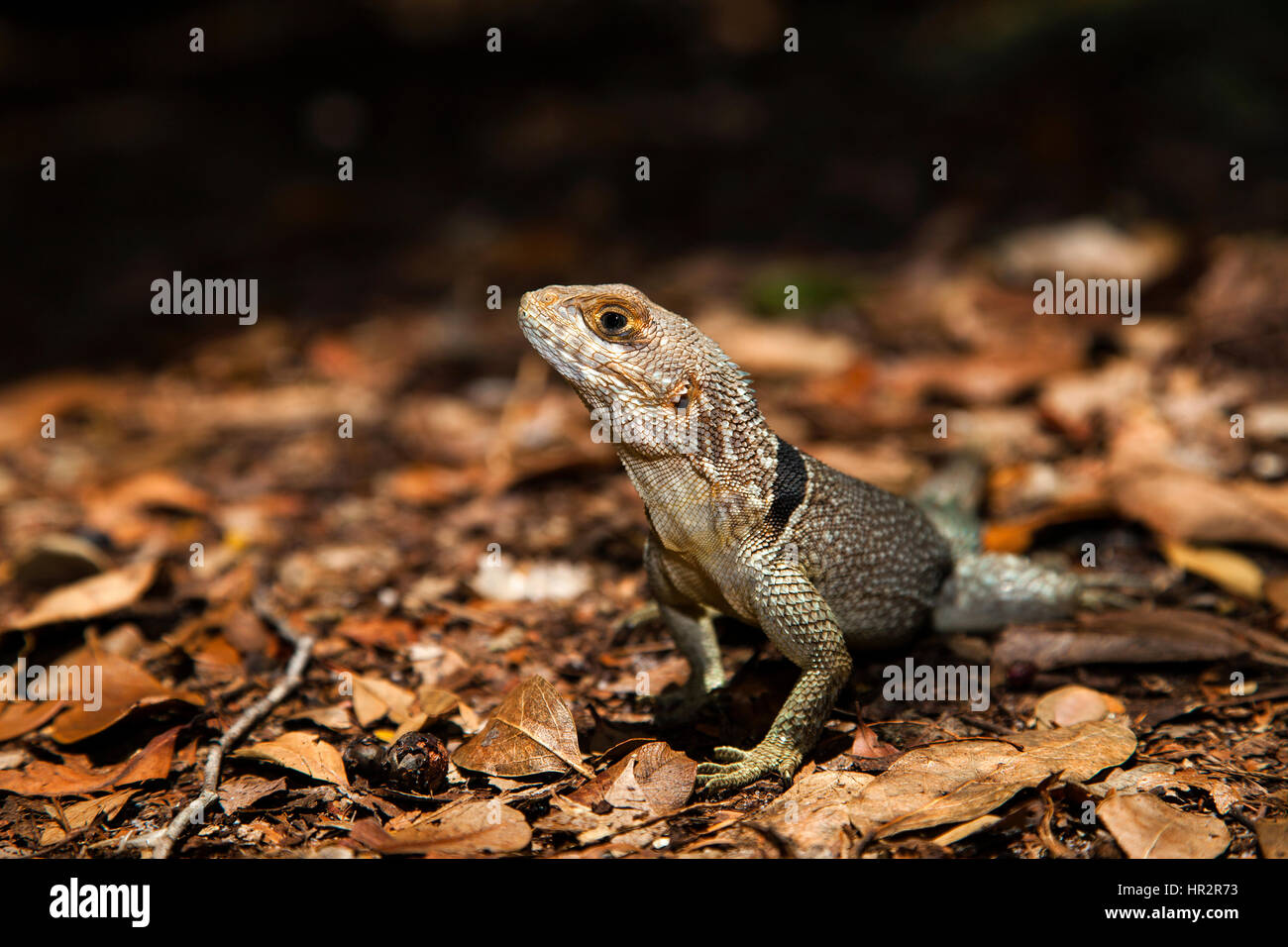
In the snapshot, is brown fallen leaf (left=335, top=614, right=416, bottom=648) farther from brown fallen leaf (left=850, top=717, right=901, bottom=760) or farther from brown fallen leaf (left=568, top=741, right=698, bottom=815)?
brown fallen leaf (left=850, top=717, right=901, bottom=760)

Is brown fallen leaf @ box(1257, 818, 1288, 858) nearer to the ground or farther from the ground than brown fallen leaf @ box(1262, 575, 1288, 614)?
nearer to the ground

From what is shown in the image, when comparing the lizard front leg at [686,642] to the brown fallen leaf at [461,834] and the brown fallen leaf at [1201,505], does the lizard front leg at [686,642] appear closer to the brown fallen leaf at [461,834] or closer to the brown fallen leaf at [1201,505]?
the brown fallen leaf at [461,834]

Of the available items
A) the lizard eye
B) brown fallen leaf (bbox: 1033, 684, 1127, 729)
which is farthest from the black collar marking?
brown fallen leaf (bbox: 1033, 684, 1127, 729)

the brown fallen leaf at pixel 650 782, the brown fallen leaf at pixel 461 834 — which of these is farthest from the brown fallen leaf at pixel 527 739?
the brown fallen leaf at pixel 461 834

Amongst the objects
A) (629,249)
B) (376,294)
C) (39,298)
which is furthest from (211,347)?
(629,249)

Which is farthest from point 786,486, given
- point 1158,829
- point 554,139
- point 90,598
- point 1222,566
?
point 554,139
